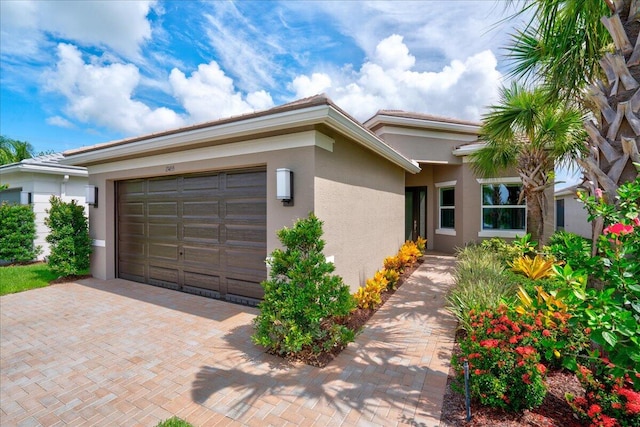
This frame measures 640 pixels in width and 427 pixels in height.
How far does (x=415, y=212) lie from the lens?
50.6 feet

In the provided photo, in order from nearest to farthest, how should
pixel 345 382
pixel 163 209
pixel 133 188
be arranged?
pixel 345 382, pixel 163 209, pixel 133 188

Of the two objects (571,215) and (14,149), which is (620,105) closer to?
(571,215)

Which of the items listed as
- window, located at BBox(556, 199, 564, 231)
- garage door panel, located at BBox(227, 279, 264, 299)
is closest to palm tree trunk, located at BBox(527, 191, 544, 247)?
garage door panel, located at BBox(227, 279, 264, 299)

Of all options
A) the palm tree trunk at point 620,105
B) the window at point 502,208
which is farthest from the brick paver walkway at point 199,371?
the window at point 502,208

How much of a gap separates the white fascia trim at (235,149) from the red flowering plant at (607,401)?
4.62 meters

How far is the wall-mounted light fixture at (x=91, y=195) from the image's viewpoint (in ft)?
29.7

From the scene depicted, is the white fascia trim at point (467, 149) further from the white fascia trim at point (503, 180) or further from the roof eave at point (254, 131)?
the roof eave at point (254, 131)

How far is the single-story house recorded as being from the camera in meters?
5.27

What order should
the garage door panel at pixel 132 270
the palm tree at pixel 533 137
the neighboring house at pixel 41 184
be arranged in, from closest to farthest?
the palm tree at pixel 533 137, the garage door panel at pixel 132 270, the neighboring house at pixel 41 184

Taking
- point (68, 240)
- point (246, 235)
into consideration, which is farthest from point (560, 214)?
point (68, 240)

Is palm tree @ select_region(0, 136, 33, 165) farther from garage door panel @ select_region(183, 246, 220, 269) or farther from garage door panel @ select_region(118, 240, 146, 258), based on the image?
garage door panel @ select_region(183, 246, 220, 269)

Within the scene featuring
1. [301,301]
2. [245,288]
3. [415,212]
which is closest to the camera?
[301,301]

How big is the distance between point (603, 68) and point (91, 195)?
483 inches

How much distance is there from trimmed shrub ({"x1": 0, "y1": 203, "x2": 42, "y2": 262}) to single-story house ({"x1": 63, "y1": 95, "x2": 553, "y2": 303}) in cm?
502
